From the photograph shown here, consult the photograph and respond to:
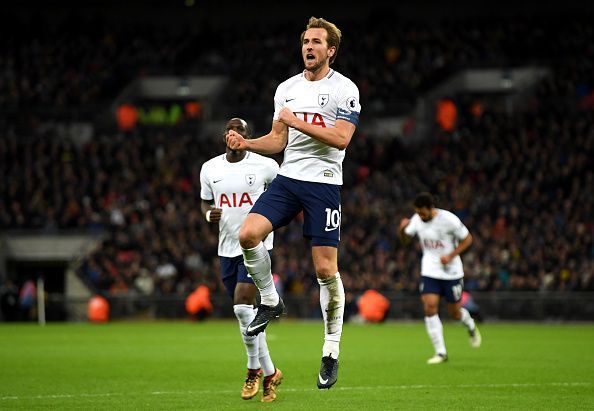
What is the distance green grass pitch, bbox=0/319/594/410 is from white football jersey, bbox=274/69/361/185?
2.23 meters

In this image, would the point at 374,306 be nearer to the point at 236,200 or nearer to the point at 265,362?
the point at 236,200

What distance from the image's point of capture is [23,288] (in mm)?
36625

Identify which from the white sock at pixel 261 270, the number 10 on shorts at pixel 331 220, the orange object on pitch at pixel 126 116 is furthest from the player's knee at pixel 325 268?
the orange object on pitch at pixel 126 116

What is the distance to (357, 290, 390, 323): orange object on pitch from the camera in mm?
32875

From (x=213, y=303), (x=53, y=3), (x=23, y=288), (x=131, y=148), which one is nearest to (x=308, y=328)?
(x=213, y=303)

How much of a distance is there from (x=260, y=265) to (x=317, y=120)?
1382mm

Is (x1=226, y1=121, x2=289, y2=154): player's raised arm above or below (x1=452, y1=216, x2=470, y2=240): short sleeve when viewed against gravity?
above

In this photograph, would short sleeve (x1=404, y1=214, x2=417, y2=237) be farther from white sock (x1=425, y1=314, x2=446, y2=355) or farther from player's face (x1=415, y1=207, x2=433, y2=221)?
white sock (x1=425, y1=314, x2=446, y2=355)

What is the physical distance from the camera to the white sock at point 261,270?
381 inches

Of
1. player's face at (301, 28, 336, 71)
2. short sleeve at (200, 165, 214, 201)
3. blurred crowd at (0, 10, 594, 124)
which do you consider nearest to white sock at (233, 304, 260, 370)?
short sleeve at (200, 165, 214, 201)

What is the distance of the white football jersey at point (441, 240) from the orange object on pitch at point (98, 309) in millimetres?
18818

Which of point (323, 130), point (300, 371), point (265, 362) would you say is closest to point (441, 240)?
point (300, 371)

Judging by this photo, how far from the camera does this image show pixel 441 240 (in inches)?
695

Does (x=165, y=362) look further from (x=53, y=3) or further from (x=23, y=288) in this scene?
(x=53, y=3)
